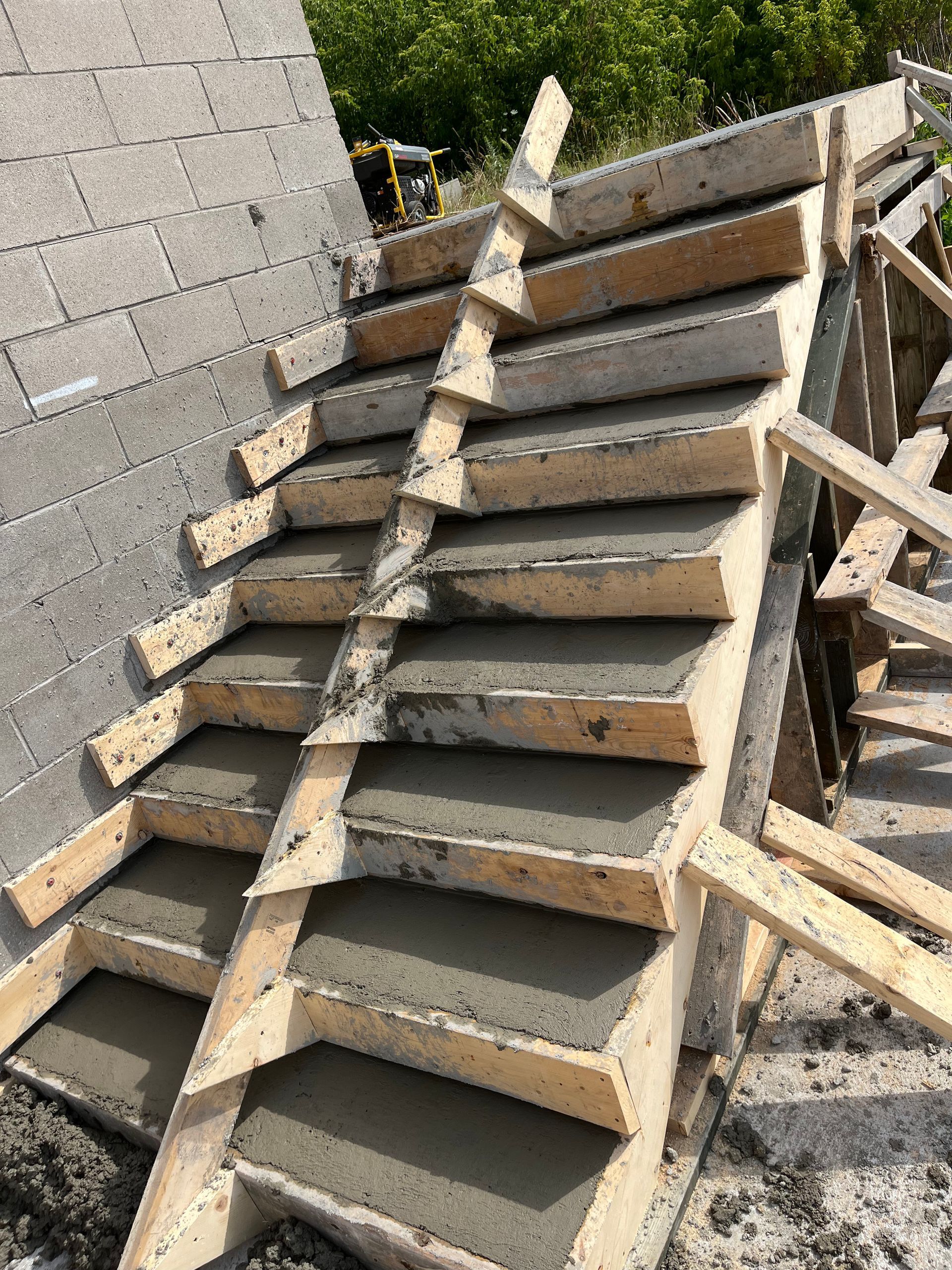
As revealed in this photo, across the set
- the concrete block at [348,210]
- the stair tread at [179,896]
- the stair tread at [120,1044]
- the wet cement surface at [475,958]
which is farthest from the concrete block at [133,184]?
the stair tread at [120,1044]

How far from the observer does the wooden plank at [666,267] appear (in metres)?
2.70

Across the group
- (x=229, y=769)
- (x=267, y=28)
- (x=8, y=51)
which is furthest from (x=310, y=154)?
(x=229, y=769)

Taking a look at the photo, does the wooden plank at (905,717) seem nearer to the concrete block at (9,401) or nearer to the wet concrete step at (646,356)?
the wet concrete step at (646,356)

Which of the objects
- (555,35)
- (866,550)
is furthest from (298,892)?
(555,35)

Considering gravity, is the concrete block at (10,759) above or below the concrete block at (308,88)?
below

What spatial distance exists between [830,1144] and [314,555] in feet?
8.47

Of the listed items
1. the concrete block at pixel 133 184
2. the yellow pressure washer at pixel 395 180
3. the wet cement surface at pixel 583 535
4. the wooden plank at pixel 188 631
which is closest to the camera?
the wet cement surface at pixel 583 535

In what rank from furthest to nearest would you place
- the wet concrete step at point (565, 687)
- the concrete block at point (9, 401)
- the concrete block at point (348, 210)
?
the concrete block at point (348, 210), the concrete block at point (9, 401), the wet concrete step at point (565, 687)

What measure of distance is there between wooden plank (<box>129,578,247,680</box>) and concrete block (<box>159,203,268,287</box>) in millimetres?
1228

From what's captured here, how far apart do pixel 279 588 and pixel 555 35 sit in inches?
880

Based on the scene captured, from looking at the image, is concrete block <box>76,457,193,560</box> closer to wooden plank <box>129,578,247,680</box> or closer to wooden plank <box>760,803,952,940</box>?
wooden plank <box>129,578,247,680</box>

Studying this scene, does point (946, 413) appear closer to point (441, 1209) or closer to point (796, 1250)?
point (796, 1250)

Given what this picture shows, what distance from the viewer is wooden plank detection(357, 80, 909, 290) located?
9.42 ft

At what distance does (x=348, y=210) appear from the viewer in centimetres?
395
